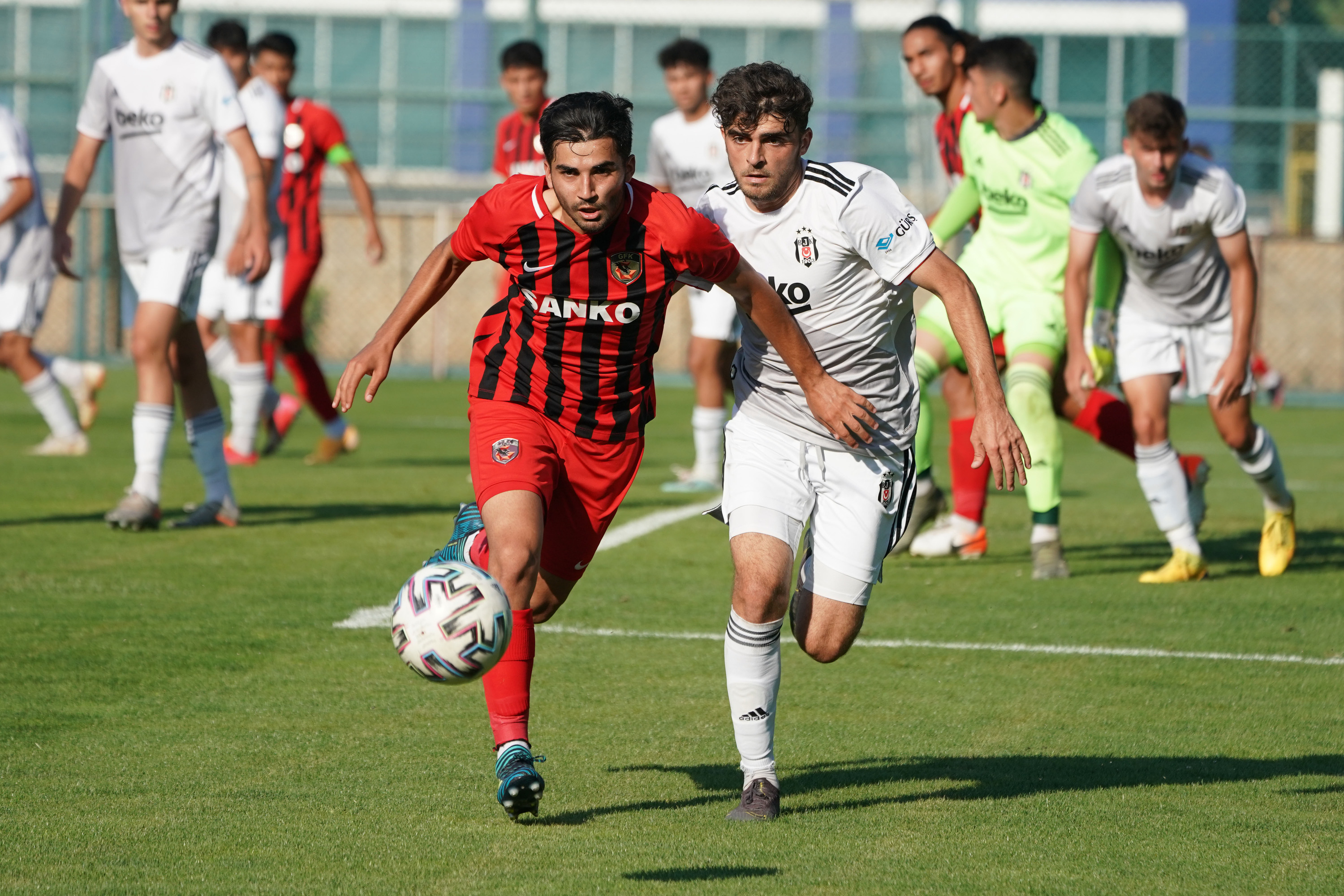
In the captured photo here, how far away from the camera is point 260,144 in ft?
36.2

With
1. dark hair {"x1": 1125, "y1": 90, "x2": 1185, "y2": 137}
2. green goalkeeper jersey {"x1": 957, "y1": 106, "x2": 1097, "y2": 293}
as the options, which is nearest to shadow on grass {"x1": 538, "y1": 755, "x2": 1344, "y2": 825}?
dark hair {"x1": 1125, "y1": 90, "x2": 1185, "y2": 137}

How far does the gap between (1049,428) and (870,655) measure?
84.2 inches

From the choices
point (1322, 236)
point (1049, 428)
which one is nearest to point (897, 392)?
point (1049, 428)

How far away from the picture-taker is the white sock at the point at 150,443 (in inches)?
326

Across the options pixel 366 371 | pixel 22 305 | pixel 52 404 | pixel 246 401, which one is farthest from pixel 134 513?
pixel 366 371

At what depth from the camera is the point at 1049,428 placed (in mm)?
7711

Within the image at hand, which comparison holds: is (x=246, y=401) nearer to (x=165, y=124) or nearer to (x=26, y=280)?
(x=26, y=280)

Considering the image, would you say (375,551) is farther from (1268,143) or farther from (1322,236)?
(1268,143)

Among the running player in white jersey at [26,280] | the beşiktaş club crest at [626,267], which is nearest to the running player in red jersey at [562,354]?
the beşiktaş club crest at [626,267]

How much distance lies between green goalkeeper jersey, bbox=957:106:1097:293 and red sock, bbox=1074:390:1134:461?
633mm

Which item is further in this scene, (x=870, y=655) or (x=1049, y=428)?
(x=1049, y=428)

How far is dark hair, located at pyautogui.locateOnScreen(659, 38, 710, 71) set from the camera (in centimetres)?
1085

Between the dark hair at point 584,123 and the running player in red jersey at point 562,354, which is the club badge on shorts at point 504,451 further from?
the dark hair at point 584,123

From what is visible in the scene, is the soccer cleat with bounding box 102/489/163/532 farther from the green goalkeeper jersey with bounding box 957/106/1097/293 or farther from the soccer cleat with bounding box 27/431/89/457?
the green goalkeeper jersey with bounding box 957/106/1097/293
